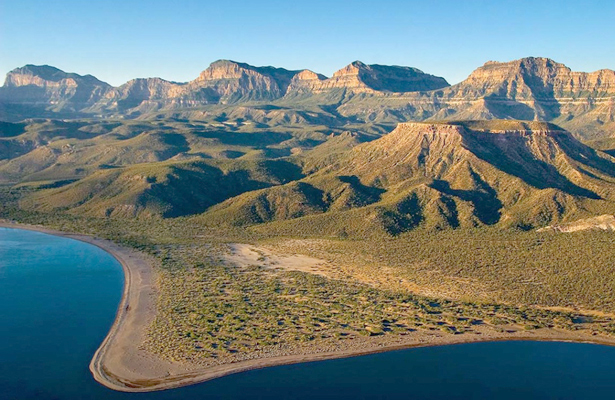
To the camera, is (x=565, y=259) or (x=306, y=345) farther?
(x=565, y=259)

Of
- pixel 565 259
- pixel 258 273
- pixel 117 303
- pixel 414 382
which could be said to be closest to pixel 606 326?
pixel 565 259

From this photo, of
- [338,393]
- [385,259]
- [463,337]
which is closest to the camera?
[338,393]

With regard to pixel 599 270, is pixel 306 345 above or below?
below

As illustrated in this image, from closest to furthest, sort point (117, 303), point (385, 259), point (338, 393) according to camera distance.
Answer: point (338, 393)
point (117, 303)
point (385, 259)

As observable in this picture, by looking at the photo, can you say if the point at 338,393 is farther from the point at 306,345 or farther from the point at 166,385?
the point at 166,385

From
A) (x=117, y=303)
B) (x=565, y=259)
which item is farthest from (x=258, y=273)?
(x=565, y=259)

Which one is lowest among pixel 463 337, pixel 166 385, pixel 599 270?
pixel 166 385
